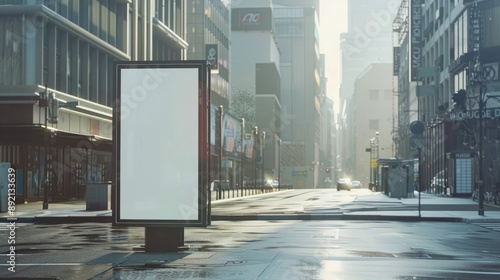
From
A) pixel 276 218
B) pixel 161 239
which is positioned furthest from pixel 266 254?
pixel 276 218

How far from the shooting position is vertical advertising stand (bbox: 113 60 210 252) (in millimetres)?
15219

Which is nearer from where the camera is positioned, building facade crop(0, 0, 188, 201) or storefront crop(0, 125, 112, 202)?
building facade crop(0, 0, 188, 201)

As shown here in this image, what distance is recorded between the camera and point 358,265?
13.4 m

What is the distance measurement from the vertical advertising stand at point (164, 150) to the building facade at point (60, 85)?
68.9 ft

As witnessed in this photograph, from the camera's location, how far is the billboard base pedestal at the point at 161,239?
628 inches

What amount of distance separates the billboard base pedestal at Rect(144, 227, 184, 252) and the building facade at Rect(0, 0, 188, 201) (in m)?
20.6

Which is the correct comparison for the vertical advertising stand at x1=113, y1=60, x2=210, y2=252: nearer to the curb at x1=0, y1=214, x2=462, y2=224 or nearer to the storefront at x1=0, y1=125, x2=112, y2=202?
the curb at x1=0, y1=214, x2=462, y2=224

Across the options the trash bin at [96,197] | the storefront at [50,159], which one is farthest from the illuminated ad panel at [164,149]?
the storefront at [50,159]

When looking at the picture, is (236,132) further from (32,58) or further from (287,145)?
(287,145)

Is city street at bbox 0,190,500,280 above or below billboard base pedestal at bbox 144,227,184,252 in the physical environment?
below

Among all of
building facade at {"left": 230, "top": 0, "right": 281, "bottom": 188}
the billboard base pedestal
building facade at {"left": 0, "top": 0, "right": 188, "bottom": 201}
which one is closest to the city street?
the billboard base pedestal

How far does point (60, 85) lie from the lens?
47062 millimetres

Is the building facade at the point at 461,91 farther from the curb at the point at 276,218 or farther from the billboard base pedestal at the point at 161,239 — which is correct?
the billboard base pedestal at the point at 161,239

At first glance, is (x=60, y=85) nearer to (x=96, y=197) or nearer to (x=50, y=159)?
(x=50, y=159)
